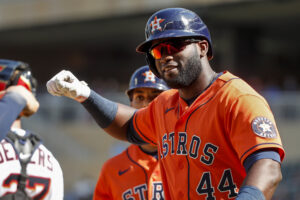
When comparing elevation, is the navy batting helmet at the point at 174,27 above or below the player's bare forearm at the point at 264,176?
above

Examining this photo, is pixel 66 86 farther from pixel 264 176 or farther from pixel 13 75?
pixel 264 176

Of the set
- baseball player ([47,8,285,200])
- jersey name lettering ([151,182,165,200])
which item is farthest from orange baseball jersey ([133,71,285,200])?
jersey name lettering ([151,182,165,200])

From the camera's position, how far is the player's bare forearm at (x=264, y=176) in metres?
2.64

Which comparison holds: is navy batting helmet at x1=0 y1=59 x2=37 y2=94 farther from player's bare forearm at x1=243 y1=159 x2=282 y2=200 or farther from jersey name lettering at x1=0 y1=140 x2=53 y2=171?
player's bare forearm at x1=243 y1=159 x2=282 y2=200

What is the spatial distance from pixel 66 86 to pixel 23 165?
647 mm

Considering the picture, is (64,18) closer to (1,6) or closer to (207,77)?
(1,6)

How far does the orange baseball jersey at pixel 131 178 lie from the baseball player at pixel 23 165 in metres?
1.26

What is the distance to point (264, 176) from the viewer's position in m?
2.65

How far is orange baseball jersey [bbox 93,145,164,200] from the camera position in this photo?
4.39 meters

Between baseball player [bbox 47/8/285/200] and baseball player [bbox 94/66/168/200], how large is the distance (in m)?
0.89

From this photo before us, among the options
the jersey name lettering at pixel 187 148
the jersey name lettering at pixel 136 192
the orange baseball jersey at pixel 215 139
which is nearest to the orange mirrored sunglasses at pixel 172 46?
the orange baseball jersey at pixel 215 139

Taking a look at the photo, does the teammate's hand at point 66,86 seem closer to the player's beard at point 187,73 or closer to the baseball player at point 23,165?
the baseball player at point 23,165

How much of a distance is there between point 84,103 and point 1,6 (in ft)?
64.8

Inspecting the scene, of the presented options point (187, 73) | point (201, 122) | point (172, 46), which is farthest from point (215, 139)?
point (172, 46)
